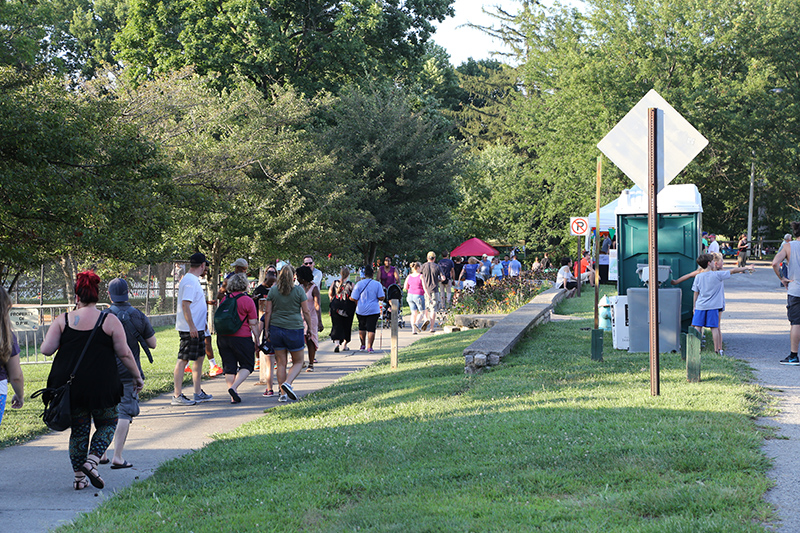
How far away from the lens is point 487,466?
579cm

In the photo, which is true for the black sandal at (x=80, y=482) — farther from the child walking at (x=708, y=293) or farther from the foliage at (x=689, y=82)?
the foliage at (x=689, y=82)

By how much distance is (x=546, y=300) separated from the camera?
20.0 meters

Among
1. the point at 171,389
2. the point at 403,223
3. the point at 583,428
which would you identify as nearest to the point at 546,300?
the point at 403,223

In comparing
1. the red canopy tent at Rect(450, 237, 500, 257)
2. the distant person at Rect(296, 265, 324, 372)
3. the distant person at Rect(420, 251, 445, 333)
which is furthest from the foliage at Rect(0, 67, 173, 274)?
the red canopy tent at Rect(450, 237, 500, 257)

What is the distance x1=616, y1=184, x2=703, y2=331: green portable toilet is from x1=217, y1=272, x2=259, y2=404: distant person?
6288mm

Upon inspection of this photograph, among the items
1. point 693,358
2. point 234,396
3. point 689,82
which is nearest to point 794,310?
point 693,358

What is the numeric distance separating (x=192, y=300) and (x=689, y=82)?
33656mm

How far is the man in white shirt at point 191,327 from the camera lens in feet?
31.6

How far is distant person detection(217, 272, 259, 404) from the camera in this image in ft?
33.3

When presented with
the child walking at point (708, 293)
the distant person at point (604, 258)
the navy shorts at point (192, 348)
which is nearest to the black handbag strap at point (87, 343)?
the navy shorts at point (192, 348)

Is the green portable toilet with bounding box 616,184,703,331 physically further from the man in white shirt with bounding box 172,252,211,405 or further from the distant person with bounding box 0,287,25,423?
the distant person with bounding box 0,287,25,423

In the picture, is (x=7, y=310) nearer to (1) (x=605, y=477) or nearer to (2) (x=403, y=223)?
(1) (x=605, y=477)

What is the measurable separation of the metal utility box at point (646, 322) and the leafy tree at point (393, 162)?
15.3m

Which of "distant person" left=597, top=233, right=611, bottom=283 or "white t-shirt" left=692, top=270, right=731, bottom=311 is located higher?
"distant person" left=597, top=233, right=611, bottom=283
